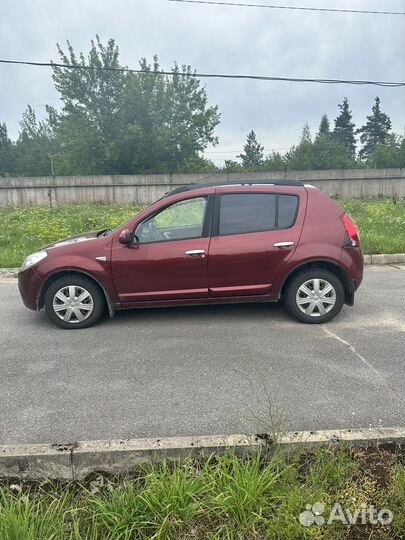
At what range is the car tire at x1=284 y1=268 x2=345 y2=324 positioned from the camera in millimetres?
4500

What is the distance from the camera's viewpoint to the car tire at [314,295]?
450 centimetres

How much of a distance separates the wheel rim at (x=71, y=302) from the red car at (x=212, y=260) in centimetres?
1

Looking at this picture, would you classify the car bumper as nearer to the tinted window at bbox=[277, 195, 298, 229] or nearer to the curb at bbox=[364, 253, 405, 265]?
the tinted window at bbox=[277, 195, 298, 229]

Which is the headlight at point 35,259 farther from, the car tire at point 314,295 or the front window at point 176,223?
the car tire at point 314,295

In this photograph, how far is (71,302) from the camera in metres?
4.51

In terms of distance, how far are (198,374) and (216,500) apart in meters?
1.50

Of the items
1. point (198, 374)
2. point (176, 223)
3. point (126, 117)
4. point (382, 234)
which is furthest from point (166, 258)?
point (126, 117)

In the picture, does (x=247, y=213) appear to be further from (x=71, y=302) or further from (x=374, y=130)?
(x=374, y=130)

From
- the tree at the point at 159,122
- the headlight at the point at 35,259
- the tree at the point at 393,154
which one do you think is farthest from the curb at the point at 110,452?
the tree at the point at 393,154

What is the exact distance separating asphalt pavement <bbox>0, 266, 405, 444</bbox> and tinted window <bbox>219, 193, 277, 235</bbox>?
3.71 feet

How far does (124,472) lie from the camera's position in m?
2.23

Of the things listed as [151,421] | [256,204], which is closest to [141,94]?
[256,204]

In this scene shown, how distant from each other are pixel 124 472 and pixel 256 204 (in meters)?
3.24

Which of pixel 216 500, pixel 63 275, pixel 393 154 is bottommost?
pixel 216 500
